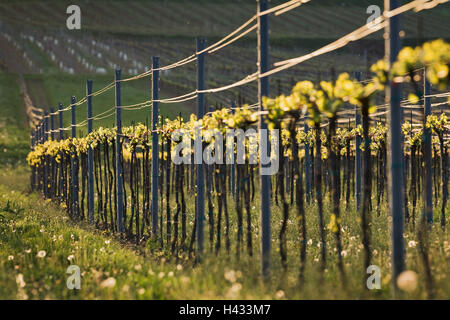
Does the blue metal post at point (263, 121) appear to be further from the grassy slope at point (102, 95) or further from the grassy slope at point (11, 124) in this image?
the grassy slope at point (102, 95)

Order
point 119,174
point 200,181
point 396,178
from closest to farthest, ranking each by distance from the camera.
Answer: point 396,178 → point 200,181 → point 119,174

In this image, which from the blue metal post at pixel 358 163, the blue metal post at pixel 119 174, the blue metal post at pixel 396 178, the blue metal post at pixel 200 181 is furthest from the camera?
the blue metal post at pixel 119 174

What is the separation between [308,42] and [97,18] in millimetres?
41770

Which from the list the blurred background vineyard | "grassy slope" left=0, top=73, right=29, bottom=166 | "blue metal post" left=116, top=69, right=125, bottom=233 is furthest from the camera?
the blurred background vineyard

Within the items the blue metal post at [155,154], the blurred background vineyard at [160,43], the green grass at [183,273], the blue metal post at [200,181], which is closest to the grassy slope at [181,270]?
the green grass at [183,273]

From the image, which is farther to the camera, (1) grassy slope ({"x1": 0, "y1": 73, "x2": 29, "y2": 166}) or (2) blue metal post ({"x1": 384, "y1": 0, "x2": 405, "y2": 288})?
(1) grassy slope ({"x1": 0, "y1": 73, "x2": 29, "y2": 166})

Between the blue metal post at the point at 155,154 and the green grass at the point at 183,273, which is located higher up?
the blue metal post at the point at 155,154

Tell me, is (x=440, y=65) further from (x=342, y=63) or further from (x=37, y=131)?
(x=342, y=63)

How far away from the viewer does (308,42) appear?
103m

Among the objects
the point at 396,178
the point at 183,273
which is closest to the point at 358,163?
the point at 183,273

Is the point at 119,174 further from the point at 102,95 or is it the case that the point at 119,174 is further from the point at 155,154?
the point at 102,95

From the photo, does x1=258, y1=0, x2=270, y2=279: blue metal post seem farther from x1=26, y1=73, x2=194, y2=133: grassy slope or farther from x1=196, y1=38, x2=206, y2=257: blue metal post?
x1=26, y1=73, x2=194, y2=133: grassy slope

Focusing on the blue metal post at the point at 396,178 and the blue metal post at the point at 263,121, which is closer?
the blue metal post at the point at 396,178

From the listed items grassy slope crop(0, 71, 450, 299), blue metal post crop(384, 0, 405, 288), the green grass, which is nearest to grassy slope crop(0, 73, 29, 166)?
grassy slope crop(0, 71, 450, 299)
